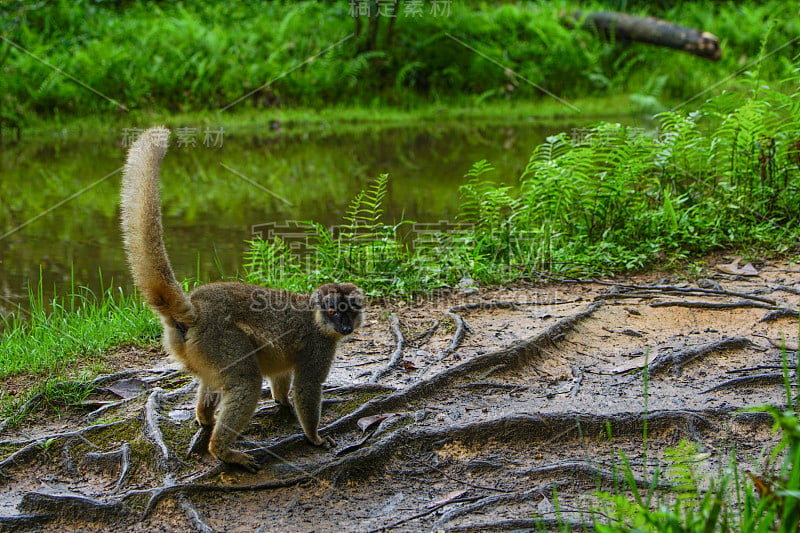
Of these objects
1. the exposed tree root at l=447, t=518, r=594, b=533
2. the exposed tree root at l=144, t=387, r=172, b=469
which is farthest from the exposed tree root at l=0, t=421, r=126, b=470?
the exposed tree root at l=447, t=518, r=594, b=533

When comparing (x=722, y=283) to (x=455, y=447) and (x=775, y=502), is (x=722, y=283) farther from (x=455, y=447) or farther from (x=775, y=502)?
(x=775, y=502)

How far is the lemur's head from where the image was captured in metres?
4.75

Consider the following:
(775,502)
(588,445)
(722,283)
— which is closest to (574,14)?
(722,283)

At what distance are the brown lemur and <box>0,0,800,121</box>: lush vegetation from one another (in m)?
12.8

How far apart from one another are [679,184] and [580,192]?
1.20 m

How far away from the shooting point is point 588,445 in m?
4.75

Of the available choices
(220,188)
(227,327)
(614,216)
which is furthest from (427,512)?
(220,188)

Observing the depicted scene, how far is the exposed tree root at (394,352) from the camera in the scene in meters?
5.65

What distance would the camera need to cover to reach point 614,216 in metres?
8.24

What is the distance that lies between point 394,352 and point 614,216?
11.0ft

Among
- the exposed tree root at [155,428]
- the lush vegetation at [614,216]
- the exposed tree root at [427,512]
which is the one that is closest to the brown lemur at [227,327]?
the exposed tree root at [155,428]

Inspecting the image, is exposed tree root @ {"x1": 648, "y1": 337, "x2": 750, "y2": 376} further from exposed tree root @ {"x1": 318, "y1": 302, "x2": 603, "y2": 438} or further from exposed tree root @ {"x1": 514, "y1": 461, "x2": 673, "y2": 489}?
exposed tree root @ {"x1": 514, "y1": 461, "x2": 673, "y2": 489}

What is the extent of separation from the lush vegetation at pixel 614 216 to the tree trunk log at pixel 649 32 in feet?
32.9

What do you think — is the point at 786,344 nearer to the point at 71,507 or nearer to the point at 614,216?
the point at 614,216
